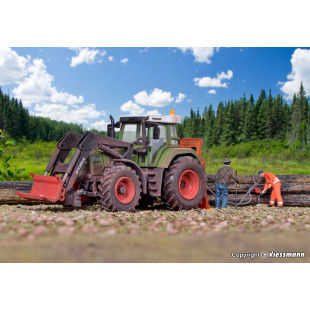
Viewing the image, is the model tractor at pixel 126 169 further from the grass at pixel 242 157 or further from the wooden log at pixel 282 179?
the grass at pixel 242 157

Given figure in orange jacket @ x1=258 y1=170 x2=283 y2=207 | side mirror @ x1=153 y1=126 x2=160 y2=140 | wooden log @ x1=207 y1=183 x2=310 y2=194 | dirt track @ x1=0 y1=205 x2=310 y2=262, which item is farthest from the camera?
wooden log @ x1=207 y1=183 x2=310 y2=194

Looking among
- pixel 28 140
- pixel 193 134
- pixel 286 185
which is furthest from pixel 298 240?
pixel 193 134

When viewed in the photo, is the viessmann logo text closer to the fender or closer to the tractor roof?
the fender

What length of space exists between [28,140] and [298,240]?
1063 cm

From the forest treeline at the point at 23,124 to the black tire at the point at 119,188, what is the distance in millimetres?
5905

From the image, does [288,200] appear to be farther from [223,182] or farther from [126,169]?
[126,169]

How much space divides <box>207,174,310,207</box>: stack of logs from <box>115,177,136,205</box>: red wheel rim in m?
3.57

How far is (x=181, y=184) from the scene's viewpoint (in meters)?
8.40

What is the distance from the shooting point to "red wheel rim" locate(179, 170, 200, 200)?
330 inches

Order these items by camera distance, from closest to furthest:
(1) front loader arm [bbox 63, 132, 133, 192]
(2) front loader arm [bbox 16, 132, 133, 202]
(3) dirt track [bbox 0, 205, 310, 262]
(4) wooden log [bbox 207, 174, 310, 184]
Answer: (3) dirt track [bbox 0, 205, 310, 262] → (2) front loader arm [bbox 16, 132, 133, 202] → (1) front loader arm [bbox 63, 132, 133, 192] → (4) wooden log [bbox 207, 174, 310, 184]

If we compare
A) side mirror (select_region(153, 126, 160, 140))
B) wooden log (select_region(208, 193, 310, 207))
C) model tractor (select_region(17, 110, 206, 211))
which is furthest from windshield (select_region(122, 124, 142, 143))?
wooden log (select_region(208, 193, 310, 207))

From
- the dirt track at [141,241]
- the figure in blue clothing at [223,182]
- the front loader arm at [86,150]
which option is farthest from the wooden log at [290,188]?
the dirt track at [141,241]

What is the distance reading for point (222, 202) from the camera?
9391 mm

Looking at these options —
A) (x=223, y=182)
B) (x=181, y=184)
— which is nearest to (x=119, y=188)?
(x=181, y=184)
